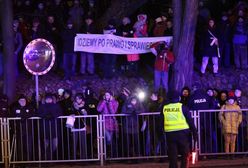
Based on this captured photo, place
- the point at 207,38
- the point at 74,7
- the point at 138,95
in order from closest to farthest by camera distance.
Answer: the point at 138,95 < the point at 207,38 < the point at 74,7

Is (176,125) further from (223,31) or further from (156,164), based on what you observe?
(223,31)

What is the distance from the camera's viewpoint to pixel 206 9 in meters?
18.2

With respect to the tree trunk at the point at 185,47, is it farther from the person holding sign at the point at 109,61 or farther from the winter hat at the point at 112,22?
the winter hat at the point at 112,22

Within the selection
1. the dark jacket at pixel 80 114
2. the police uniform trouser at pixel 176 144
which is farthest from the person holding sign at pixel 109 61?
the police uniform trouser at pixel 176 144

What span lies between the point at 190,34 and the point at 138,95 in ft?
7.39

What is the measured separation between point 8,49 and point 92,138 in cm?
389

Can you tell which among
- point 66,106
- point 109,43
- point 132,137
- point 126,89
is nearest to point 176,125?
point 132,137

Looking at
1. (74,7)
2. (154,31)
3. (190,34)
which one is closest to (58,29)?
(74,7)

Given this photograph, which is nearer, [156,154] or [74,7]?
[156,154]

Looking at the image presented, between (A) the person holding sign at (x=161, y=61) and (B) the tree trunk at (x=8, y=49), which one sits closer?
(A) the person holding sign at (x=161, y=61)

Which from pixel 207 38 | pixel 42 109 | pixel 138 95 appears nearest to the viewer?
pixel 42 109

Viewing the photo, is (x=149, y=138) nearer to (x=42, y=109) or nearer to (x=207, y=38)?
(x=42, y=109)

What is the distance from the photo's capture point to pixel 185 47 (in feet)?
52.9

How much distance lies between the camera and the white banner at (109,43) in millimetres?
16781
